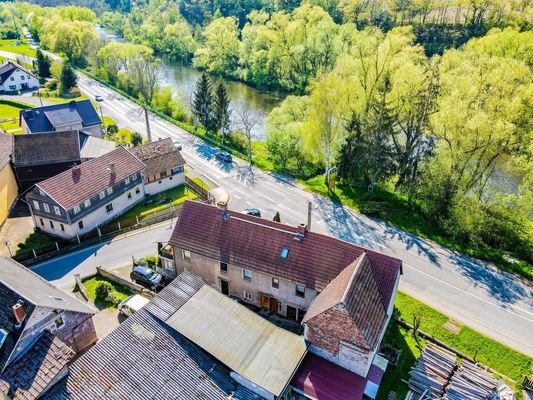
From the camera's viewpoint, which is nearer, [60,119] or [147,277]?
[147,277]

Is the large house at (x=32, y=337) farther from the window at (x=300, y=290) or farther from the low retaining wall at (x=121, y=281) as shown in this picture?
the window at (x=300, y=290)

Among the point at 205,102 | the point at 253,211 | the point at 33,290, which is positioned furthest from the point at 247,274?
the point at 205,102

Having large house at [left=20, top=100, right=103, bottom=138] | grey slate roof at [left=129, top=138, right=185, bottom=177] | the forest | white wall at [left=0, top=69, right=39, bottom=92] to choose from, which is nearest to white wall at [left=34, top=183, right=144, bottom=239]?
grey slate roof at [left=129, top=138, right=185, bottom=177]

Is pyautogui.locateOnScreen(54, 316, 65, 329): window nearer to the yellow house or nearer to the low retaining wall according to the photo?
the low retaining wall

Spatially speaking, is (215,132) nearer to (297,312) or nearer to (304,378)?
(297,312)

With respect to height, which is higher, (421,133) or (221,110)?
(421,133)

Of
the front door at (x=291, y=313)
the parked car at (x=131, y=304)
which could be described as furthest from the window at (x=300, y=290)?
the parked car at (x=131, y=304)

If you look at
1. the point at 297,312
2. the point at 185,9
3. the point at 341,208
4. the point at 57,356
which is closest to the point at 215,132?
the point at 341,208

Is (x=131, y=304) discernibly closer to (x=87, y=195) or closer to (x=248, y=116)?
(x=87, y=195)
